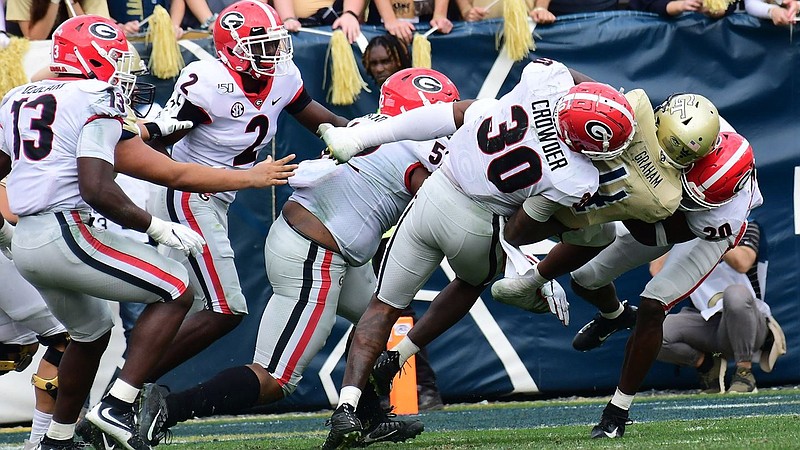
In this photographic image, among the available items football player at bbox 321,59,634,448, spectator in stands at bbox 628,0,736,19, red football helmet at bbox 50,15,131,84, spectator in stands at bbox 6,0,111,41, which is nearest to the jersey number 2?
football player at bbox 321,59,634,448

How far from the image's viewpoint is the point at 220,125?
513 centimetres

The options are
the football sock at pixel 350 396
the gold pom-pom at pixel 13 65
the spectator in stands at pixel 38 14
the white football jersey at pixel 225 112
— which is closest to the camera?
the football sock at pixel 350 396

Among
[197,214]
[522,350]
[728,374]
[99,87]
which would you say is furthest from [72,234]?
[728,374]

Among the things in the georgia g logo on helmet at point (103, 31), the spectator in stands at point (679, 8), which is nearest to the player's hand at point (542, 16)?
the spectator in stands at point (679, 8)

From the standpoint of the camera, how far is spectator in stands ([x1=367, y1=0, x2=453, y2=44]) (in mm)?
7074

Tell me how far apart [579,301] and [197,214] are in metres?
2.76

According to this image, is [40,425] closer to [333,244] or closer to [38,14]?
[333,244]

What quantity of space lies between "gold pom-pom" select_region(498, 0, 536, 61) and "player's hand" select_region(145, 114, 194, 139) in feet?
8.71

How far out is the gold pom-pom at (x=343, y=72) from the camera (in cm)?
699

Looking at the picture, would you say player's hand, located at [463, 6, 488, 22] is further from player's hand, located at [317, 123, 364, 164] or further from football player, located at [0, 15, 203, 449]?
football player, located at [0, 15, 203, 449]

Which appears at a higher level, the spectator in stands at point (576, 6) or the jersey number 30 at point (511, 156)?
the jersey number 30 at point (511, 156)

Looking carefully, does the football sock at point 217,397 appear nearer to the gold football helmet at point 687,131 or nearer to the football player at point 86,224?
the football player at point 86,224

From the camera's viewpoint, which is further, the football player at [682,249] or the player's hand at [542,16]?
the player's hand at [542,16]

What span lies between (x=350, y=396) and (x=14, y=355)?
189 cm
